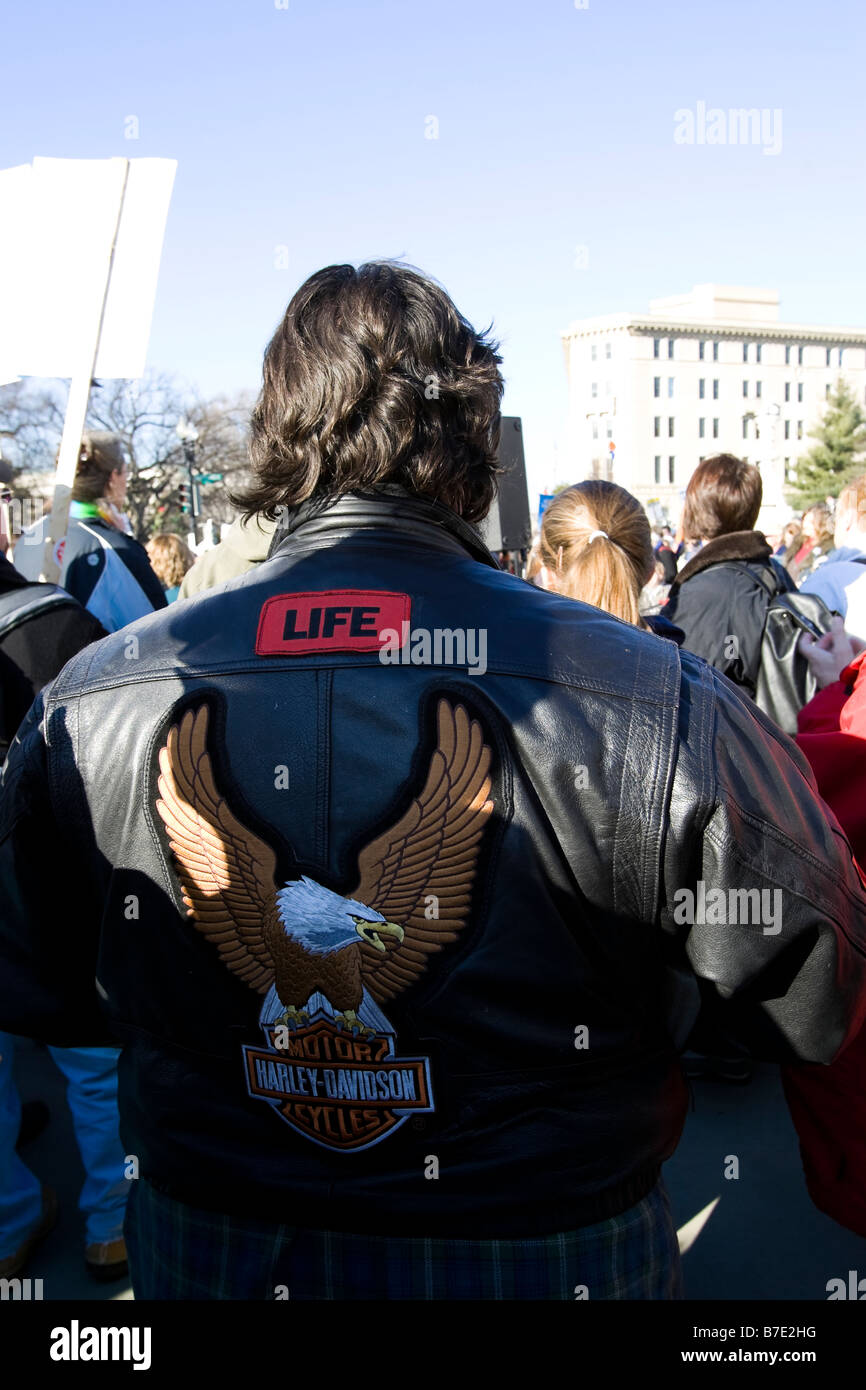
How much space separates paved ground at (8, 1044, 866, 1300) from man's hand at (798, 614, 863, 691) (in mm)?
1653

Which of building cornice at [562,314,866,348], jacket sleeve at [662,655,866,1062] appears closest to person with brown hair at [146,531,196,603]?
jacket sleeve at [662,655,866,1062]

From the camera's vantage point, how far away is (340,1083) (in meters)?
1.41

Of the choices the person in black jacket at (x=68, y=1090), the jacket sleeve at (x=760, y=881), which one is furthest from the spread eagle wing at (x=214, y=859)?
the person in black jacket at (x=68, y=1090)

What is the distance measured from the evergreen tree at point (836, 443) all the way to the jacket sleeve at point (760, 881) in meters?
44.7

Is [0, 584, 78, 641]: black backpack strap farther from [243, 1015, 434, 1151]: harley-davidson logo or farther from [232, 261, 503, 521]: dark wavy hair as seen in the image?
[243, 1015, 434, 1151]: harley-davidson logo

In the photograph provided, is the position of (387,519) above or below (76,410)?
below

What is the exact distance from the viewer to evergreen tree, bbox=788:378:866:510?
4331cm

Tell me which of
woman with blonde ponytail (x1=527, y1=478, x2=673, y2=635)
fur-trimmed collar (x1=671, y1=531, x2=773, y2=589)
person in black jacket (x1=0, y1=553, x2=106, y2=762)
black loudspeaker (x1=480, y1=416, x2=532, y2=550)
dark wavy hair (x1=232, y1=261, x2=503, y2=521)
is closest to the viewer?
dark wavy hair (x1=232, y1=261, x2=503, y2=521)

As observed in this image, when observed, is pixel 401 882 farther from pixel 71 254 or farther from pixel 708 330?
pixel 708 330

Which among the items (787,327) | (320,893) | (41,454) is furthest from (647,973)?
(787,327)

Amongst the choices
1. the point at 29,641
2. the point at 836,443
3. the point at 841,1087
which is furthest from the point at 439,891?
the point at 836,443

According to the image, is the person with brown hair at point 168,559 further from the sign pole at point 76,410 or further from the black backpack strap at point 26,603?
the black backpack strap at point 26,603

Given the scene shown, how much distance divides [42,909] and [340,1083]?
0.56 meters

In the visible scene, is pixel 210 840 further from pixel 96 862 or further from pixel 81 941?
pixel 81 941
